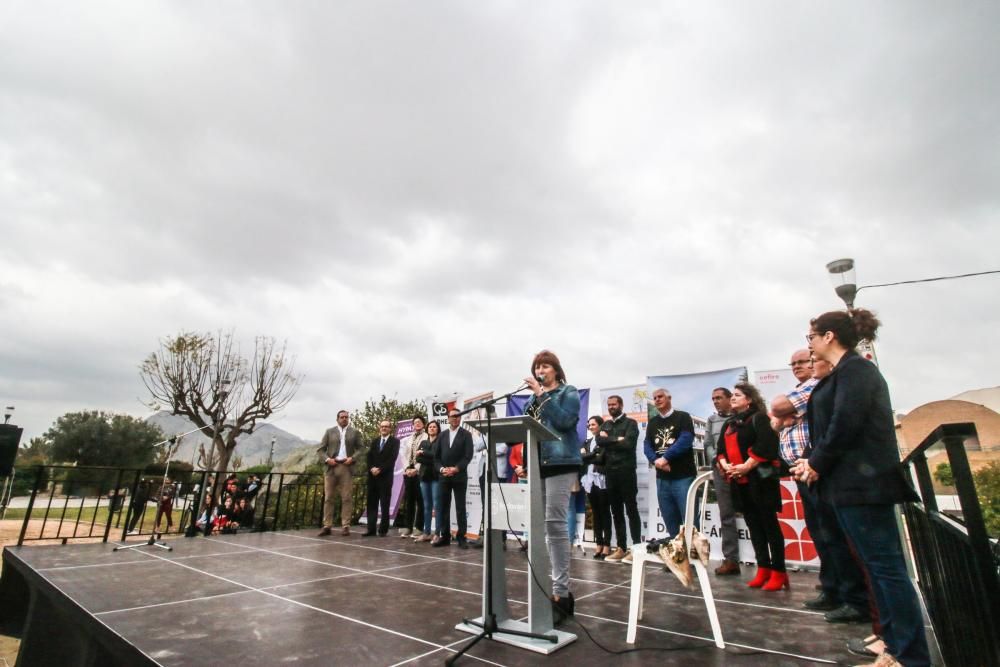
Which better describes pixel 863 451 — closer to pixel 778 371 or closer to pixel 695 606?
pixel 695 606

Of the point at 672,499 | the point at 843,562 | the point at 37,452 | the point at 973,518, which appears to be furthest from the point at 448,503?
the point at 37,452

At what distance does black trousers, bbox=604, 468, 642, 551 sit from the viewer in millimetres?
5430

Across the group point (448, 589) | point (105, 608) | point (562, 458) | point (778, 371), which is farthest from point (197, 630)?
point (778, 371)

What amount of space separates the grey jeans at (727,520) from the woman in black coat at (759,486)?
0.49 meters

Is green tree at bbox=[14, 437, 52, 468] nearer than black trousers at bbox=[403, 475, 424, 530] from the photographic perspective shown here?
No

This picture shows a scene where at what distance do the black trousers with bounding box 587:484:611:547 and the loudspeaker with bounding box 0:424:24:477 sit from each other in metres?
9.88

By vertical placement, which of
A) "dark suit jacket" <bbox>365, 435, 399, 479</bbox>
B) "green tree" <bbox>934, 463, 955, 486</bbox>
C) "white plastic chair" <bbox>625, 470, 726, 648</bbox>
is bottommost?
"white plastic chair" <bbox>625, 470, 726, 648</bbox>

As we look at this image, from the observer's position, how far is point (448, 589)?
12.5 ft

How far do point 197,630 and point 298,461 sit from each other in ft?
62.8

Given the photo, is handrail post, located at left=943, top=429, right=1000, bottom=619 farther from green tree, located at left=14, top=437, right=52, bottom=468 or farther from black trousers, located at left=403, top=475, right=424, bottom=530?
green tree, located at left=14, top=437, right=52, bottom=468

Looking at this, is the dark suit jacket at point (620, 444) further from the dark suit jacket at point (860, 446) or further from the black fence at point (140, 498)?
the black fence at point (140, 498)

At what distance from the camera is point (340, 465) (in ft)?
25.2

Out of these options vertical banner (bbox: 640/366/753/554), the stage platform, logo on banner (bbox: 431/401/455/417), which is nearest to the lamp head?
vertical banner (bbox: 640/366/753/554)

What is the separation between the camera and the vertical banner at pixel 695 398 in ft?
20.5
